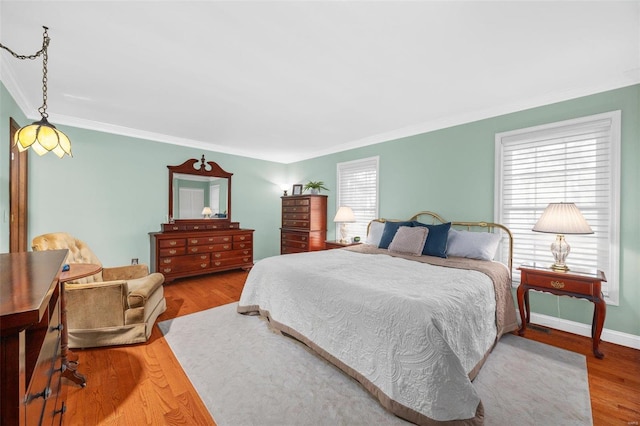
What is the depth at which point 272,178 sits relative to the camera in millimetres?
6387

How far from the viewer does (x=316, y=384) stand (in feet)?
Result: 6.28

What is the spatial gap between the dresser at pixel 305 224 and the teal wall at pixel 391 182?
0.29 m

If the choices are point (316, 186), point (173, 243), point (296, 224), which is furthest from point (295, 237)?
point (173, 243)

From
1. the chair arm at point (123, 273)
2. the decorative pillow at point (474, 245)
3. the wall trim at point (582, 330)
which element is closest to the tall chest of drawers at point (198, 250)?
the chair arm at point (123, 273)

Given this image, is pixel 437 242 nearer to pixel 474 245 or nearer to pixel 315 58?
pixel 474 245

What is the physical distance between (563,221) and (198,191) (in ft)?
17.7

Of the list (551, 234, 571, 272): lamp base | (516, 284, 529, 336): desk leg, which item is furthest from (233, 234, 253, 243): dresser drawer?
(551, 234, 571, 272): lamp base

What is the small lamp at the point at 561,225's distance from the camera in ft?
7.84

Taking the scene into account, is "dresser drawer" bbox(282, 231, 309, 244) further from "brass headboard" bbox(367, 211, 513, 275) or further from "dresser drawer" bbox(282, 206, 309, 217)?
"brass headboard" bbox(367, 211, 513, 275)

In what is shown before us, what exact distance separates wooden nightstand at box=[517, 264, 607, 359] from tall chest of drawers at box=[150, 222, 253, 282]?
4415 millimetres

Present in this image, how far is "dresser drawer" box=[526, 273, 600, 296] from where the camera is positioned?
2334 mm

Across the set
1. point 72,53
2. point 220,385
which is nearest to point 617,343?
point 220,385

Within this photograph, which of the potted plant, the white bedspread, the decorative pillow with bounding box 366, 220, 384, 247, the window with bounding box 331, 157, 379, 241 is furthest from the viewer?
the potted plant

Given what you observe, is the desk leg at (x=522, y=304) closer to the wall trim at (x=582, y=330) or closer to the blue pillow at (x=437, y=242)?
the wall trim at (x=582, y=330)
